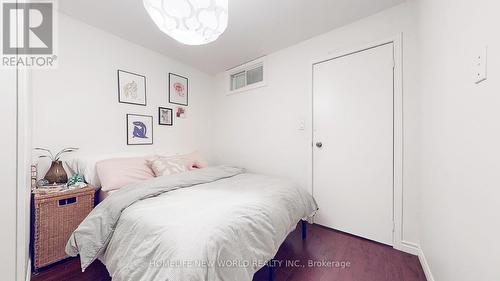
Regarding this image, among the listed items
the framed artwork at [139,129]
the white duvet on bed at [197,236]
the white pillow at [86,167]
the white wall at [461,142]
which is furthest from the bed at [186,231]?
the framed artwork at [139,129]

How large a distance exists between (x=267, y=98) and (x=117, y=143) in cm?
206

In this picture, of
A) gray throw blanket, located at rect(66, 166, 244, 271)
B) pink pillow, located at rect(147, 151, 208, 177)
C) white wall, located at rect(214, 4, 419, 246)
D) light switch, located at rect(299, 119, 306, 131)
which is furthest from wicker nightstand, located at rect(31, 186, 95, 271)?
light switch, located at rect(299, 119, 306, 131)

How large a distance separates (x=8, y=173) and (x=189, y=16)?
1.37 m

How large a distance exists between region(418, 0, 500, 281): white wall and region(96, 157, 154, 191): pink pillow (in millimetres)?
2288

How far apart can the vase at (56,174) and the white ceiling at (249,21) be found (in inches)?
59.9

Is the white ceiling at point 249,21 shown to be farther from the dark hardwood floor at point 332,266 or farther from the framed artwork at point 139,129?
the dark hardwood floor at point 332,266

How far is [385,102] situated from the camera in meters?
1.79

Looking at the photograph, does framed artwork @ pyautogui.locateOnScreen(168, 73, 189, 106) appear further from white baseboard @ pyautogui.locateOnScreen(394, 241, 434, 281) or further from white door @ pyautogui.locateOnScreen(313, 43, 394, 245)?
white baseboard @ pyautogui.locateOnScreen(394, 241, 434, 281)

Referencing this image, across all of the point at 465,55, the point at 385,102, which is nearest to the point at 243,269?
the point at 465,55

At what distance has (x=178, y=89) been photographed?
2.92 meters

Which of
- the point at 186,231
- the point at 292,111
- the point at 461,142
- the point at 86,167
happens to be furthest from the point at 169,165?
A: the point at 461,142

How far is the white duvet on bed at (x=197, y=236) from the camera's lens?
0.80 metres

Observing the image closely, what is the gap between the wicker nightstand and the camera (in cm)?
141

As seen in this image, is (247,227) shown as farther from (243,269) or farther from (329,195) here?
(329,195)
